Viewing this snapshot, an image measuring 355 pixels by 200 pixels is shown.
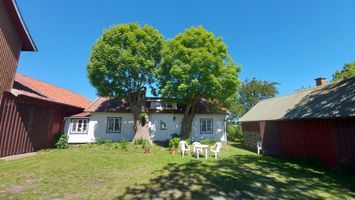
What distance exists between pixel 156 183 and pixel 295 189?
4676 mm

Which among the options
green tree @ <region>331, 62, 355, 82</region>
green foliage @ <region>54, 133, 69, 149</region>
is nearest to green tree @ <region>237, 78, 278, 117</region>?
green tree @ <region>331, 62, 355, 82</region>

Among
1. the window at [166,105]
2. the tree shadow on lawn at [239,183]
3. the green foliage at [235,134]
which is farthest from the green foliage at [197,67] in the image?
the green foliage at [235,134]

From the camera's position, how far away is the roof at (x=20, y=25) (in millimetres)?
11711

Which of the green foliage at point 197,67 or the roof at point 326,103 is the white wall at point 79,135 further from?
the roof at point 326,103

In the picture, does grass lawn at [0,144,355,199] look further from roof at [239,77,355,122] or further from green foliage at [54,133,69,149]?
green foliage at [54,133,69,149]

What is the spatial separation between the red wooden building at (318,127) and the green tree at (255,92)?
1258 inches

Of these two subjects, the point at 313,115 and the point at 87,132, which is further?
the point at 87,132

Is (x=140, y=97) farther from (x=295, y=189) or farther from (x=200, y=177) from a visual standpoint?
(x=295, y=189)

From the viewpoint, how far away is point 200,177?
7828mm

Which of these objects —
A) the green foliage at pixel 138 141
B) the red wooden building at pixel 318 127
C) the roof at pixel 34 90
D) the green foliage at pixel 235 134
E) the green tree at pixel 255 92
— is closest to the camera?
the red wooden building at pixel 318 127

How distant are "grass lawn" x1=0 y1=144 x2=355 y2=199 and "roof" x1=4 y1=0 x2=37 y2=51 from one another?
8309 millimetres

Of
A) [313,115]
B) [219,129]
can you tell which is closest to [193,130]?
[219,129]

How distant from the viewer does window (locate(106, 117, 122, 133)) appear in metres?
20.1

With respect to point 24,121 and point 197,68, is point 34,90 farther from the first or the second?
point 197,68
